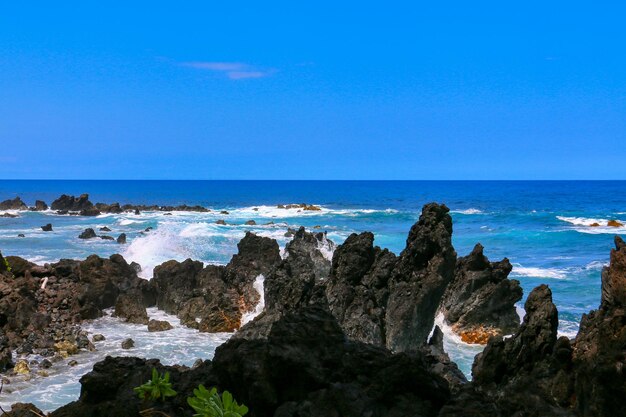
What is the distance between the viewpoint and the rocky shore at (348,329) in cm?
518

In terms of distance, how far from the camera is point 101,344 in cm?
2002

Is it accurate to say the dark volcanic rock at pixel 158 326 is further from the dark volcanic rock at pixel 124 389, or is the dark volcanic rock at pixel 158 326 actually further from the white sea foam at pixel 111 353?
the dark volcanic rock at pixel 124 389

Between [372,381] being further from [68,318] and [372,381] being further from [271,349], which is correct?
[68,318]

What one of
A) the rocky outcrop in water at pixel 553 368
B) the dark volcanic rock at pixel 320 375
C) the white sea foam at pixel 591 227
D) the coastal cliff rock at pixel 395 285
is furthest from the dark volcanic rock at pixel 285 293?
the white sea foam at pixel 591 227

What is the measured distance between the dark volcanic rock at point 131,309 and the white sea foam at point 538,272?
20261 millimetres

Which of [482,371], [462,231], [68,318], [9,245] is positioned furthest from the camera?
[462,231]

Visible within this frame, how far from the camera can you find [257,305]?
2394 cm

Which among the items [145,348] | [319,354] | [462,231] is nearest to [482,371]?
[319,354]

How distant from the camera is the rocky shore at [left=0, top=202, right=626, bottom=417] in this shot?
5184 millimetres

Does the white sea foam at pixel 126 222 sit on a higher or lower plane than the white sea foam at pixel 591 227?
higher

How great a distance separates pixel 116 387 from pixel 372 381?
2528mm

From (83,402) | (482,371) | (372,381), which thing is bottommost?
(482,371)


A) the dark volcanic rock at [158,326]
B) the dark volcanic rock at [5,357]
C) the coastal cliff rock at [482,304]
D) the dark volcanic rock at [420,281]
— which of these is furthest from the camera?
the dark volcanic rock at [158,326]

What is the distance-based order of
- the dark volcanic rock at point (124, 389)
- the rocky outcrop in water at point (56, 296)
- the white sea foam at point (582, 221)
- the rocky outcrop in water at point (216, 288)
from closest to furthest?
the dark volcanic rock at point (124, 389), the rocky outcrop in water at point (56, 296), the rocky outcrop in water at point (216, 288), the white sea foam at point (582, 221)
